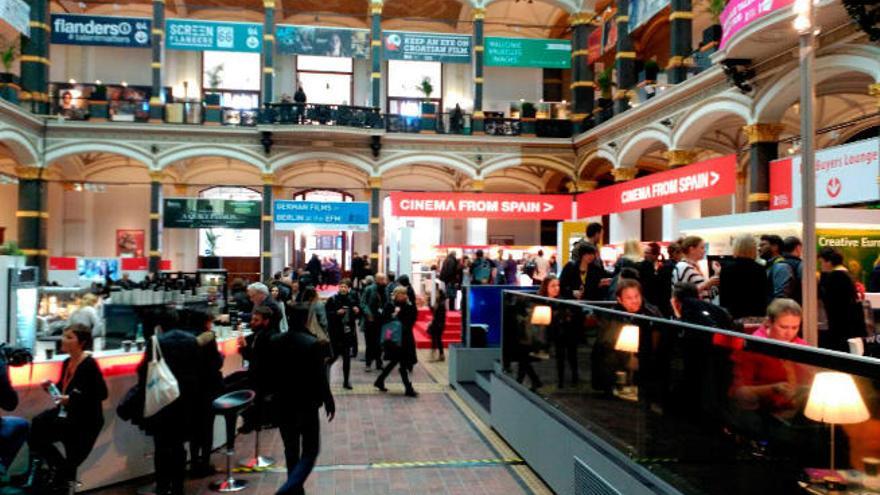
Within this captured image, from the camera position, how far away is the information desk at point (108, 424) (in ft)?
17.0

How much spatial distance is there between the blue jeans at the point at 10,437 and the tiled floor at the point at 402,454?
1024 millimetres

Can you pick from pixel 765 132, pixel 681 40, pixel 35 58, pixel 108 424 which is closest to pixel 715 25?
pixel 681 40

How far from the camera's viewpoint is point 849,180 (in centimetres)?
851

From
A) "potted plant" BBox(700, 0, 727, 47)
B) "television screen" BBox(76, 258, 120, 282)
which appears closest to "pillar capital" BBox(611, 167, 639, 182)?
"potted plant" BBox(700, 0, 727, 47)

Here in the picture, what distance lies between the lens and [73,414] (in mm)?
4645

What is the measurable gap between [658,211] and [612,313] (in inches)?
863

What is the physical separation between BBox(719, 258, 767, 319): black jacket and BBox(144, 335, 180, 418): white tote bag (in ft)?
15.4

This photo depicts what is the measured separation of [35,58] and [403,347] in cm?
1626

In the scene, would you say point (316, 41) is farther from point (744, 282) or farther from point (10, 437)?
point (10, 437)

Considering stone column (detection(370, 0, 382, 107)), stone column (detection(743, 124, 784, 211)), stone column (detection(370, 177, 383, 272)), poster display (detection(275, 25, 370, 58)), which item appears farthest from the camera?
stone column (detection(370, 177, 383, 272))

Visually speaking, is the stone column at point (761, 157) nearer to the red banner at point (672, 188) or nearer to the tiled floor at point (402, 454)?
the red banner at point (672, 188)

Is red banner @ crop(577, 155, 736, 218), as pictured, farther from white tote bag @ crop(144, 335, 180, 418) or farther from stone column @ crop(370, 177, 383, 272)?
white tote bag @ crop(144, 335, 180, 418)

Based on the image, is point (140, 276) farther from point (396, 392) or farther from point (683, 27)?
point (683, 27)

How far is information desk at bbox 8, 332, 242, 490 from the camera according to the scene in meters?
5.17
